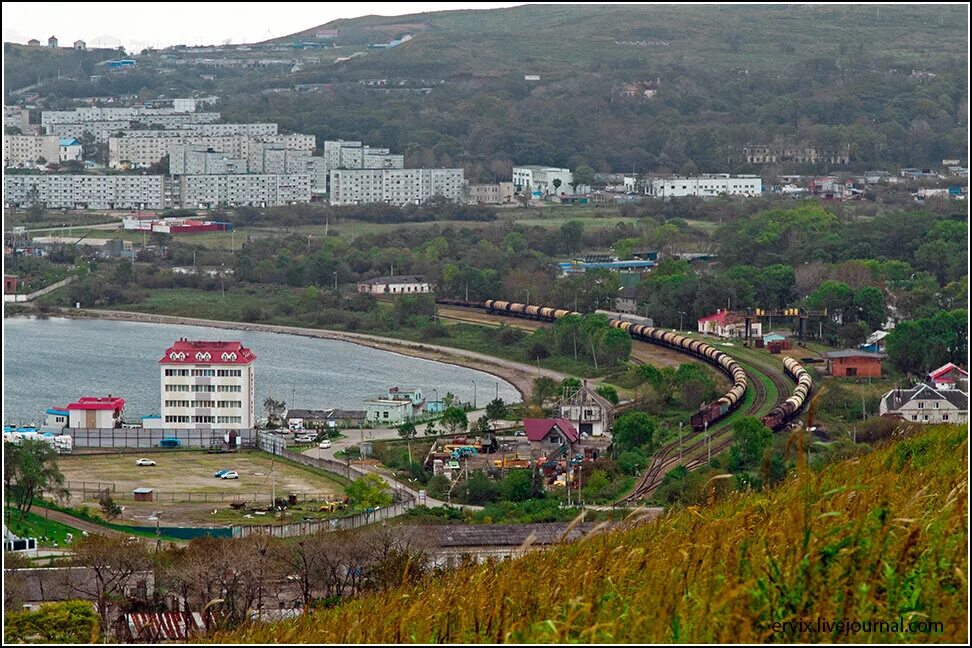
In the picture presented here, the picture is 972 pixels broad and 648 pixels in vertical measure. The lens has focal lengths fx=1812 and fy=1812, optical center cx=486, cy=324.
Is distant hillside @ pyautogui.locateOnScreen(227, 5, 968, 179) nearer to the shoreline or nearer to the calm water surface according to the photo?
the shoreline

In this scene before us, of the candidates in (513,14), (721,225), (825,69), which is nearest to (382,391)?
(721,225)

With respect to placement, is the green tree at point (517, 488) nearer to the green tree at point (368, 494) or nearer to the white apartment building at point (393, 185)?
the green tree at point (368, 494)

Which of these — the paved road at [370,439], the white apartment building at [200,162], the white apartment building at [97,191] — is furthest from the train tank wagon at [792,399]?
the white apartment building at [200,162]

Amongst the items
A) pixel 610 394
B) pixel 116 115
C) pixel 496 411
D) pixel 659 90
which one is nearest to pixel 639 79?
pixel 659 90

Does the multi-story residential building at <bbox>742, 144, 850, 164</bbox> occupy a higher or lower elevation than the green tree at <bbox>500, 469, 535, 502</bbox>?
higher

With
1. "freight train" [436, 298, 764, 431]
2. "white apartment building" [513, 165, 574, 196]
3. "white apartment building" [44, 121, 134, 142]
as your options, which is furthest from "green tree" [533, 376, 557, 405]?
"white apartment building" [44, 121, 134, 142]
